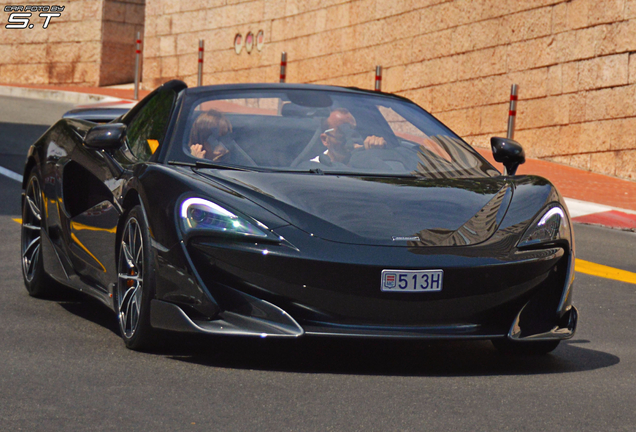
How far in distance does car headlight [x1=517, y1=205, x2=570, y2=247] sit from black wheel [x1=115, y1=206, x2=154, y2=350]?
58.0 inches

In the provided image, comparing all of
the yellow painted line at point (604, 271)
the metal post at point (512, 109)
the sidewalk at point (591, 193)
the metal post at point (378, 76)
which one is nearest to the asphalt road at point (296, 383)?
the yellow painted line at point (604, 271)

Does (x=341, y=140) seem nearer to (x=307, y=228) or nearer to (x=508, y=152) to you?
(x=508, y=152)

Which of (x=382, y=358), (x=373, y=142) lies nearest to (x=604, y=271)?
(x=373, y=142)

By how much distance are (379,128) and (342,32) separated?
14818 mm

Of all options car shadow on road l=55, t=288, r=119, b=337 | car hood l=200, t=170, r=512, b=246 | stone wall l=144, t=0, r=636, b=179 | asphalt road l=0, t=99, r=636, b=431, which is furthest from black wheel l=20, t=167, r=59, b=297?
stone wall l=144, t=0, r=636, b=179

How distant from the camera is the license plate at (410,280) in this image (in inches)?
160

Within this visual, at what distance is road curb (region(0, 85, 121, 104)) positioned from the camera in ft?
73.2

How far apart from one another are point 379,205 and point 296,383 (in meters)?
0.81

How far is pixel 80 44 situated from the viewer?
26.6m

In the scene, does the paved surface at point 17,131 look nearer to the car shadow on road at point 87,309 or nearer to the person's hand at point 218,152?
the car shadow on road at point 87,309

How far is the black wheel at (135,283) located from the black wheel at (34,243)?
121cm

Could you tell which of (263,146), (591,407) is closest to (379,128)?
(263,146)

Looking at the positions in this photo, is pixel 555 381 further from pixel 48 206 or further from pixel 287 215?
pixel 48 206

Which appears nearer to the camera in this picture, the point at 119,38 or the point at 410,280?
the point at 410,280
